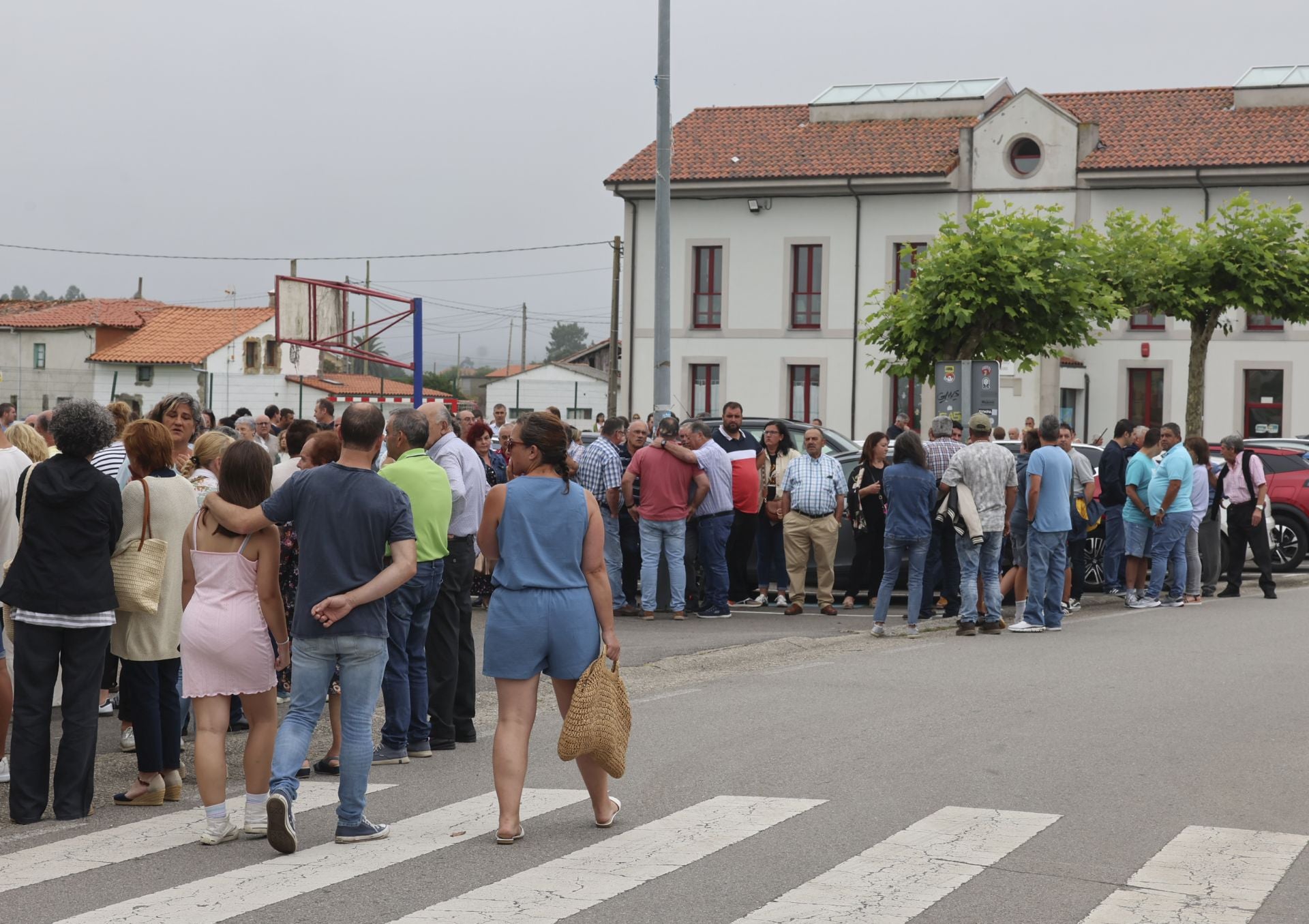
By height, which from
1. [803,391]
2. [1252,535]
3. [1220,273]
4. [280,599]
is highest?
[1220,273]

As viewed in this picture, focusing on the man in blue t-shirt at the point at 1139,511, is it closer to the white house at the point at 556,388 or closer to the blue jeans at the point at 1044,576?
the blue jeans at the point at 1044,576

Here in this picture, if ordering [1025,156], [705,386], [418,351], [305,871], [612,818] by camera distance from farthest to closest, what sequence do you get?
[705,386], [1025,156], [418,351], [612,818], [305,871]

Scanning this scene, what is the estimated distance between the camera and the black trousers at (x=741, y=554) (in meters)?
16.6

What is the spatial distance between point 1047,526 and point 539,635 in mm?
8883

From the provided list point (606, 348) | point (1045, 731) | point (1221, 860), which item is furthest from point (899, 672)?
point (606, 348)

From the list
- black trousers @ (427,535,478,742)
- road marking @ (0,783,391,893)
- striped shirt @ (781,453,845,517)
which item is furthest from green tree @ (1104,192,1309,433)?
road marking @ (0,783,391,893)

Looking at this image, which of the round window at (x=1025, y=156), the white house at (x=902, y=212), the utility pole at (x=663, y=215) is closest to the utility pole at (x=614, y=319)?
the white house at (x=902, y=212)

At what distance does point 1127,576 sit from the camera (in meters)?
17.1

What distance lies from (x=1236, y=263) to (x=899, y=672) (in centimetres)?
2283

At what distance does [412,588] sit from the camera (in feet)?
28.0

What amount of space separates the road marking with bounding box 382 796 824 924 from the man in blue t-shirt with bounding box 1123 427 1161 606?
1025 centimetres

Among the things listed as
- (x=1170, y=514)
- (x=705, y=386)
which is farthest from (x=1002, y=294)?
(x=705, y=386)

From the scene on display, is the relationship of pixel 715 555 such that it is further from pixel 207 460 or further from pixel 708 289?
pixel 708 289

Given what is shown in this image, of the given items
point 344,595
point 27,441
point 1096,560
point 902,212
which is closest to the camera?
point 344,595
